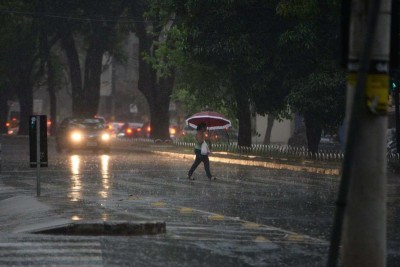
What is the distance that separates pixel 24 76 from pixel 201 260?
66.1m

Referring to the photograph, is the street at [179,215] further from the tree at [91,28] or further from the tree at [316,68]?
the tree at [91,28]

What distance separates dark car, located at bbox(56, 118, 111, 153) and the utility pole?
135 ft

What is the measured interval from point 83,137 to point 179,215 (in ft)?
106

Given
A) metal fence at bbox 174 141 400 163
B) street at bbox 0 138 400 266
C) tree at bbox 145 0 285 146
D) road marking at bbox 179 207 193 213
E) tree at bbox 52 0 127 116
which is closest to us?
street at bbox 0 138 400 266

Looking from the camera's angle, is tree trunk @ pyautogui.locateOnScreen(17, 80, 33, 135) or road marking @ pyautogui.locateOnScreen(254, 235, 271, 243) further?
tree trunk @ pyautogui.locateOnScreen(17, 80, 33, 135)

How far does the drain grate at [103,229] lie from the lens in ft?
47.8

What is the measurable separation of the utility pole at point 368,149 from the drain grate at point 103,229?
6.06m

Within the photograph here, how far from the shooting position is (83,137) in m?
49.8

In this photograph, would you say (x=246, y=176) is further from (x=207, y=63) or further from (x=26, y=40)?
(x=26, y=40)

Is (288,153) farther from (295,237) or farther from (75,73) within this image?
(75,73)

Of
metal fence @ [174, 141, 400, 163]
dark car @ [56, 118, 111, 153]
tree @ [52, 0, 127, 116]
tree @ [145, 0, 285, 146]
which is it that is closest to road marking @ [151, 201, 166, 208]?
metal fence @ [174, 141, 400, 163]

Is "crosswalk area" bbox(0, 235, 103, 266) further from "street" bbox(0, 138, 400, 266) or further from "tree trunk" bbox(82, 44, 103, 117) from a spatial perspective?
"tree trunk" bbox(82, 44, 103, 117)

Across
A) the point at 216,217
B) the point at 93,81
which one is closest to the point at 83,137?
the point at 93,81

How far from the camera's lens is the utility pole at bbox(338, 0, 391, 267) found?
8.67 metres
